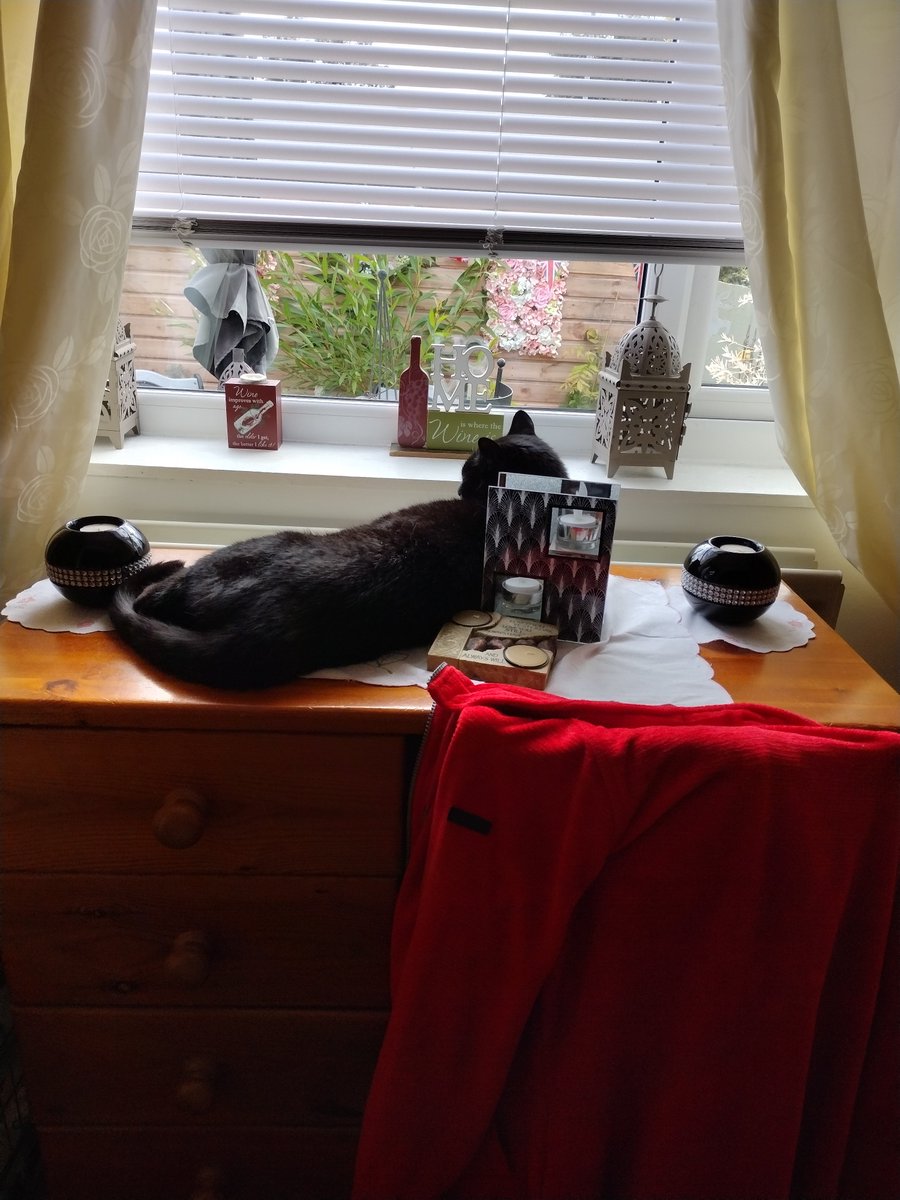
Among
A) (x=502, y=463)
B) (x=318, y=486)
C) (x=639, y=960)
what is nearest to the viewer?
(x=639, y=960)

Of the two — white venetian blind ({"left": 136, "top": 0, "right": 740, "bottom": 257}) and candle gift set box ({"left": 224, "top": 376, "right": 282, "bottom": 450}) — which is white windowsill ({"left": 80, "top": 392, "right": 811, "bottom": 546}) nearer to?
candle gift set box ({"left": 224, "top": 376, "right": 282, "bottom": 450})

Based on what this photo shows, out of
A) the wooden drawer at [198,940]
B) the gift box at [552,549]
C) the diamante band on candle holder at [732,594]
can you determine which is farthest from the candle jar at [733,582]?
the wooden drawer at [198,940]

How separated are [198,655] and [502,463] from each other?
449mm

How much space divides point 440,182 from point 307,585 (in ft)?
2.11

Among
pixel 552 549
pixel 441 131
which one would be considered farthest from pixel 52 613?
pixel 441 131

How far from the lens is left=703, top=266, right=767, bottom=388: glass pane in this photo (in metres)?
1.32

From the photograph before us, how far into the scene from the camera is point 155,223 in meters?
1.12

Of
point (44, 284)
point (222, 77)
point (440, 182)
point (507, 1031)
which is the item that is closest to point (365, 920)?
point (507, 1031)

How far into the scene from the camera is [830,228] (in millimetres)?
946

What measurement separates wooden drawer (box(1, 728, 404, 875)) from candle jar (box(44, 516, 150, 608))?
196 mm

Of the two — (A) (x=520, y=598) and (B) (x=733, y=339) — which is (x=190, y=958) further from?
(B) (x=733, y=339)

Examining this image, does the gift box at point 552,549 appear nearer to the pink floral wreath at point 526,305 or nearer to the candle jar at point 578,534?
the candle jar at point 578,534

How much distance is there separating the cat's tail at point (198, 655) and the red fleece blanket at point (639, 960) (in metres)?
0.18

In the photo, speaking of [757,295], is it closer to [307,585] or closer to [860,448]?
[860,448]
